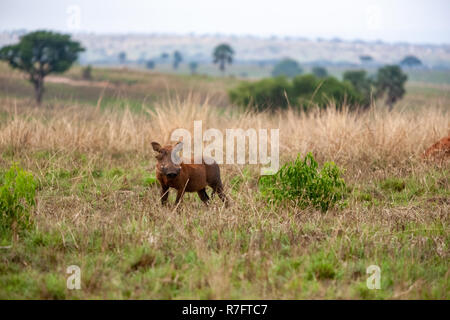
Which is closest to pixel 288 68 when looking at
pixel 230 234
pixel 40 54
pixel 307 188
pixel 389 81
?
pixel 389 81

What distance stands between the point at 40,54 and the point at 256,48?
520 feet

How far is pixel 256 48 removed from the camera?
183 meters

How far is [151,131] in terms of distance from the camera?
890 cm

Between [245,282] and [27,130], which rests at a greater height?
[27,130]

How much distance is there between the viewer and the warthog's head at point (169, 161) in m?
4.67

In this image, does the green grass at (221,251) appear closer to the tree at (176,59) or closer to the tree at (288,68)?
the tree at (288,68)

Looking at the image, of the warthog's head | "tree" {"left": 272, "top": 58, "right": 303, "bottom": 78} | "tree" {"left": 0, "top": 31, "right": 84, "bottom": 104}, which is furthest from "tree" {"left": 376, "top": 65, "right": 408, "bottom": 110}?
"tree" {"left": 272, "top": 58, "right": 303, "bottom": 78}

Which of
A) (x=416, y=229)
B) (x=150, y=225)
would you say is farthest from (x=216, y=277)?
(x=416, y=229)

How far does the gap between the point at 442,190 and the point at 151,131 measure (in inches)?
201

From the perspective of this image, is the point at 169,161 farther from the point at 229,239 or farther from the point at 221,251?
the point at 221,251

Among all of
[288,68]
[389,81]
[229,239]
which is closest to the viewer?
[229,239]

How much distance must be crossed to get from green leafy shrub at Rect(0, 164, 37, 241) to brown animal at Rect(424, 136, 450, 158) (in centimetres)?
594

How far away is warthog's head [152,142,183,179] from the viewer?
4672 mm
